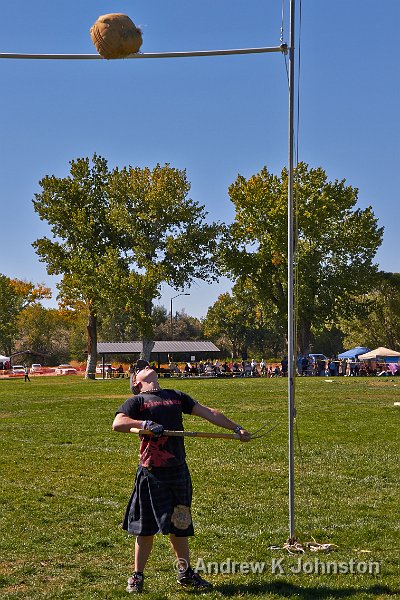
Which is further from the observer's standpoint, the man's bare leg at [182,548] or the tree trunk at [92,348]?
the tree trunk at [92,348]

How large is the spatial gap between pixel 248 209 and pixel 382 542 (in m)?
54.1

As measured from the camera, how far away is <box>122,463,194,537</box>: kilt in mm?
6637

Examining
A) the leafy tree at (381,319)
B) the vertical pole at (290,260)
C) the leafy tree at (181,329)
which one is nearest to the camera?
the vertical pole at (290,260)

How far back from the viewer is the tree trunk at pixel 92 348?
5759 cm

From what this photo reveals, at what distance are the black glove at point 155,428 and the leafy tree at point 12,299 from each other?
84061 millimetres

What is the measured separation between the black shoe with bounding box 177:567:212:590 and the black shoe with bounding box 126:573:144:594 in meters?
0.31

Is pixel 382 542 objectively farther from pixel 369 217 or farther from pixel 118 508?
pixel 369 217

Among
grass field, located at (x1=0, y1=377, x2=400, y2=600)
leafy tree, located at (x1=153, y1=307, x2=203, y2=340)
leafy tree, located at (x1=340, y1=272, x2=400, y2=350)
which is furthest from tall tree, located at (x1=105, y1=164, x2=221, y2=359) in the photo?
leafy tree, located at (x1=153, y1=307, x2=203, y2=340)

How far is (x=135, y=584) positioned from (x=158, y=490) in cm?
71

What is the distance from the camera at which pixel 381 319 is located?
7281 centimetres

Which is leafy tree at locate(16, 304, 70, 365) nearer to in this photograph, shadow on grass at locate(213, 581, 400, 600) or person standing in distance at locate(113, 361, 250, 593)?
person standing in distance at locate(113, 361, 250, 593)

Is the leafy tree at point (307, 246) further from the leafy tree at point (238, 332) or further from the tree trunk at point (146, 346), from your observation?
the leafy tree at point (238, 332)

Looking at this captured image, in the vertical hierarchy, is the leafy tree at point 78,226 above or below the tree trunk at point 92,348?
above
